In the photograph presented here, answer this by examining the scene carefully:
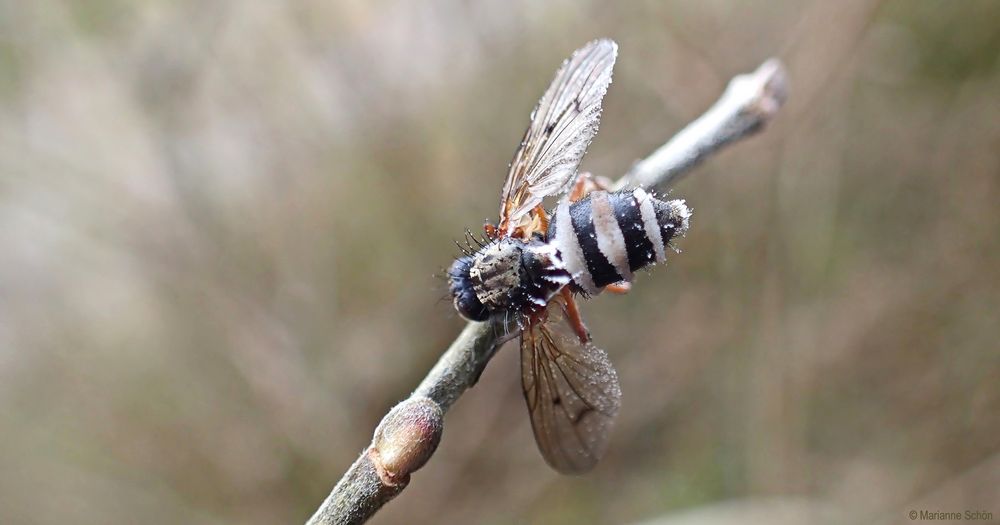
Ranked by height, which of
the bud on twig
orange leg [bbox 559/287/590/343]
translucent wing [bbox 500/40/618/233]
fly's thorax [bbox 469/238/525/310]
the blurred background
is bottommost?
the bud on twig

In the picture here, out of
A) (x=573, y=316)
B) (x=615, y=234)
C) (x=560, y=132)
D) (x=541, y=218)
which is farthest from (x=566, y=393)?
(x=560, y=132)

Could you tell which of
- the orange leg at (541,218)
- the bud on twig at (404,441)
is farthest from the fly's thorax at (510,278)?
the bud on twig at (404,441)

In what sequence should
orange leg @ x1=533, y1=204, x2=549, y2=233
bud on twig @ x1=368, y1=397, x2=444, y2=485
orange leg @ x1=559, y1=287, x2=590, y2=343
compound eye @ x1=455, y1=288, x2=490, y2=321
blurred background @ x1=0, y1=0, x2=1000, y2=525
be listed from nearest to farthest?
bud on twig @ x1=368, y1=397, x2=444, y2=485, compound eye @ x1=455, y1=288, x2=490, y2=321, orange leg @ x1=559, y1=287, x2=590, y2=343, orange leg @ x1=533, y1=204, x2=549, y2=233, blurred background @ x1=0, y1=0, x2=1000, y2=525

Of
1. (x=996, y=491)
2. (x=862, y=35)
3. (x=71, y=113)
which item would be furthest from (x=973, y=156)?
(x=71, y=113)

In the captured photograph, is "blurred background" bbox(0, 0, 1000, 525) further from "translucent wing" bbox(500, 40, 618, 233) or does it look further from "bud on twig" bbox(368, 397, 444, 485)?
"bud on twig" bbox(368, 397, 444, 485)

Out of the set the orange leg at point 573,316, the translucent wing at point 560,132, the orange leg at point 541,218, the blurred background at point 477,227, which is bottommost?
the orange leg at point 573,316

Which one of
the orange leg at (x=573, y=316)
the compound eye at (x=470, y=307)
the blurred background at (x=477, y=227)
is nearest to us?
the compound eye at (x=470, y=307)

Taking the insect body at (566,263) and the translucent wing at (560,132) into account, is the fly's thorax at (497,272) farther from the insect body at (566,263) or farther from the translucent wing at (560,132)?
the translucent wing at (560,132)

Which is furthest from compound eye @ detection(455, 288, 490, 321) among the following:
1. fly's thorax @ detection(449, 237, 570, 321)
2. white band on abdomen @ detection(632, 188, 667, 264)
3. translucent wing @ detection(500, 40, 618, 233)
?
white band on abdomen @ detection(632, 188, 667, 264)
